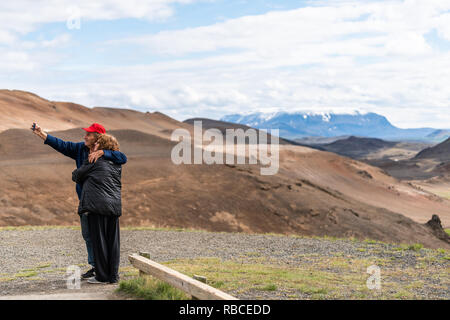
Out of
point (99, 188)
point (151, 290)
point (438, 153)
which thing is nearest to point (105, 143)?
point (99, 188)

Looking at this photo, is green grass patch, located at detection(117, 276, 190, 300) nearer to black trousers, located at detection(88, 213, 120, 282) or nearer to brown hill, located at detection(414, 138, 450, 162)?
black trousers, located at detection(88, 213, 120, 282)

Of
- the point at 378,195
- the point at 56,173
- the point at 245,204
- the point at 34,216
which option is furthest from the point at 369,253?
the point at 378,195

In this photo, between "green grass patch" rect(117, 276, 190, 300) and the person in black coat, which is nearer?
"green grass patch" rect(117, 276, 190, 300)

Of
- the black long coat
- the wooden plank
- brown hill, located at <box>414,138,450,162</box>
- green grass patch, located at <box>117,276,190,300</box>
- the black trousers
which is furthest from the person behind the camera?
brown hill, located at <box>414,138,450,162</box>

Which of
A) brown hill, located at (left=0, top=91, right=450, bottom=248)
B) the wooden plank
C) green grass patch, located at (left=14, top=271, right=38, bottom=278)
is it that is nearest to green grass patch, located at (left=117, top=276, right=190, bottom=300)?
the wooden plank

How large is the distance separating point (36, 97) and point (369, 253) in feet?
223

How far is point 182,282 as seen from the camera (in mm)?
5805

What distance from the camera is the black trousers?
276 inches

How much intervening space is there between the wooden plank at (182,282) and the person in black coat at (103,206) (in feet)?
1.33

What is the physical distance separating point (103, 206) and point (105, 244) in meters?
0.58

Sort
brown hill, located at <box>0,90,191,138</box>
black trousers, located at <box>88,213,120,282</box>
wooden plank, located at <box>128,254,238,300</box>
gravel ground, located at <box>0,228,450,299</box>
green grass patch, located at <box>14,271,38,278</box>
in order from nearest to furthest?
wooden plank, located at <box>128,254,238,300</box> < black trousers, located at <box>88,213,120,282</box> < gravel ground, located at <box>0,228,450,299</box> < green grass patch, located at <box>14,271,38,278</box> < brown hill, located at <box>0,90,191,138</box>

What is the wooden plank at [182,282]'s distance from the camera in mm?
5309

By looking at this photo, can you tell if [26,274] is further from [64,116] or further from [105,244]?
[64,116]

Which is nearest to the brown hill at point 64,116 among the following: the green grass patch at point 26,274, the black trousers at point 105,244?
the green grass patch at point 26,274
